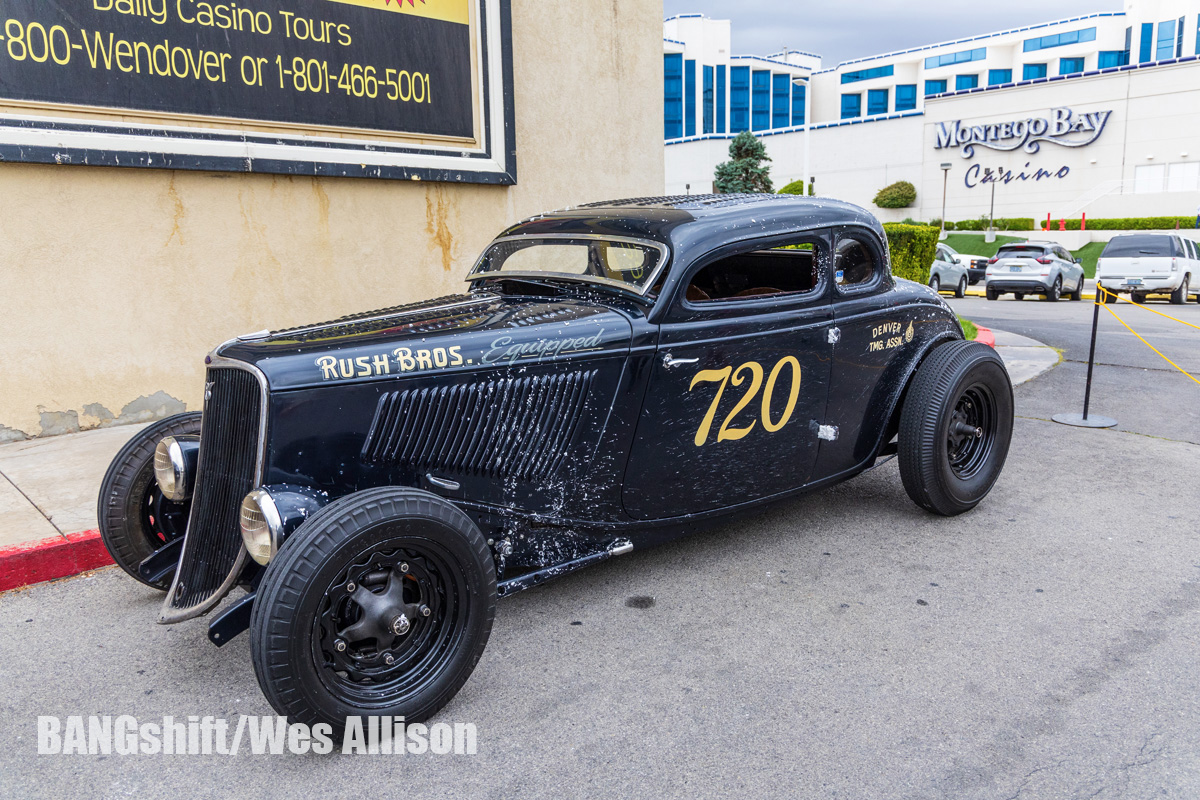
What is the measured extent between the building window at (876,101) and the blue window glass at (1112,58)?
43.6 ft

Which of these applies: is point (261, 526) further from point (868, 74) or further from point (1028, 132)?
point (868, 74)

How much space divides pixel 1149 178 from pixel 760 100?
31939mm

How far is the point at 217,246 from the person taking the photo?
638 centimetres

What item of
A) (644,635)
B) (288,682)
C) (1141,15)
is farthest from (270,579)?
(1141,15)

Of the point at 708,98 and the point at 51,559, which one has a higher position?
the point at 708,98

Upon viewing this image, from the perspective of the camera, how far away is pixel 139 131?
5875 millimetres

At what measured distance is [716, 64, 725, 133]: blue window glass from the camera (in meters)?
59.4

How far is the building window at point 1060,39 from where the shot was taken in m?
53.5

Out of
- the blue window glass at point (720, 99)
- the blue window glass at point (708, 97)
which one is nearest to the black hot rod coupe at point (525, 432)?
the blue window glass at point (720, 99)

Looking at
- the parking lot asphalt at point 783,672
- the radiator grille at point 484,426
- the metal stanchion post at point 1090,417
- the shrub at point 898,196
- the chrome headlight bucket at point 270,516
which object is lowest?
the parking lot asphalt at point 783,672

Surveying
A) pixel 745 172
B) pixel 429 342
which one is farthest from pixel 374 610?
pixel 745 172

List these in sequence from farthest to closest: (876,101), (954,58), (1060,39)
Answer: (876,101), (954,58), (1060,39)

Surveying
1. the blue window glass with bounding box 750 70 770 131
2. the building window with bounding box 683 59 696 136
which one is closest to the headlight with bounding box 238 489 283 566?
the building window with bounding box 683 59 696 136

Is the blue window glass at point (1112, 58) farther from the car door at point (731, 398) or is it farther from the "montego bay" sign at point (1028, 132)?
the car door at point (731, 398)
